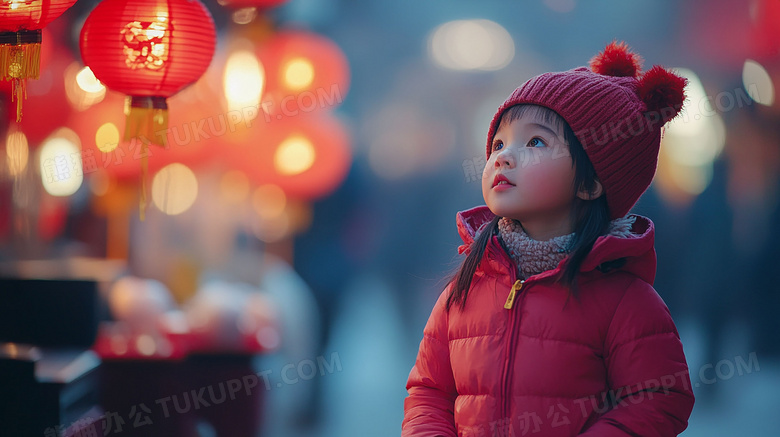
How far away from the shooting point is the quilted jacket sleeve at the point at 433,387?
1.27 metres

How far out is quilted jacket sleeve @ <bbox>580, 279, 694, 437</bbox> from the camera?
113 cm

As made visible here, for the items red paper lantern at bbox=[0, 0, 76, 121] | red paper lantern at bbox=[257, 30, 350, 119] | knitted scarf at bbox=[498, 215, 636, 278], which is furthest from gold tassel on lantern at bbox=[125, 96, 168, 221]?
red paper lantern at bbox=[257, 30, 350, 119]

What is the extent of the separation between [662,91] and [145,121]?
1.39 metres

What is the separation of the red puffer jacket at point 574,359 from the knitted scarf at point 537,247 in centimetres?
3

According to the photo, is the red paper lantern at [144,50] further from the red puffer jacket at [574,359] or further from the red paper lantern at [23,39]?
the red puffer jacket at [574,359]

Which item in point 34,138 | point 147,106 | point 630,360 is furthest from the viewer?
point 34,138

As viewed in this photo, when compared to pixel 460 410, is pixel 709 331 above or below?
below

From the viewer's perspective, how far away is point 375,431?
312cm

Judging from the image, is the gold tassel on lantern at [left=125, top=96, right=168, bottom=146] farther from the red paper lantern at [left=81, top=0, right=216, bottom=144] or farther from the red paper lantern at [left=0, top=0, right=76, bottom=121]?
the red paper lantern at [left=0, top=0, right=76, bottom=121]

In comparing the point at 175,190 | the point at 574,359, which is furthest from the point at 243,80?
the point at 574,359

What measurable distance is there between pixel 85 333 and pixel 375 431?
1.34 meters

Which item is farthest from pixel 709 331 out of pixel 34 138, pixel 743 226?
pixel 34 138

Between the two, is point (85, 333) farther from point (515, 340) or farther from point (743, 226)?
point (743, 226)

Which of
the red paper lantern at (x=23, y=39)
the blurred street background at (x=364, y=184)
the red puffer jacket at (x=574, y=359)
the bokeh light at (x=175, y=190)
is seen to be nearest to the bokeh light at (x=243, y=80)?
the blurred street background at (x=364, y=184)
